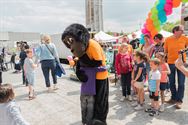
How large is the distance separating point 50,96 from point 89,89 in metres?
3.05

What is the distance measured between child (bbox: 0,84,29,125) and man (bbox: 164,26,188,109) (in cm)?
329

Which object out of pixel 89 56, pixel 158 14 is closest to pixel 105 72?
pixel 89 56

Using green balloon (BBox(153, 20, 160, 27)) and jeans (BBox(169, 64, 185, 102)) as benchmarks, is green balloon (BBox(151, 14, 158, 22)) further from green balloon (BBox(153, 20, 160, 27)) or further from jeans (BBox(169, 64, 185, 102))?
jeans (BBox(169, 64, 185, 102))

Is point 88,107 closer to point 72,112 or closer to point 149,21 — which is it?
point 72,112

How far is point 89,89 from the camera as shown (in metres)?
3.00

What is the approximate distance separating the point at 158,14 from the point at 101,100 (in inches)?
151

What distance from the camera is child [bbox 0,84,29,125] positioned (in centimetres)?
246

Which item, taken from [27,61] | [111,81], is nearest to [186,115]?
[111,81]

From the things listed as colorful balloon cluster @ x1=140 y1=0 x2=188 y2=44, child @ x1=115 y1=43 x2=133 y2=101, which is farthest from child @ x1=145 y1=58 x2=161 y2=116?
colorful balloon cluster @ x1=140 y1=0 x2=188 y2=44

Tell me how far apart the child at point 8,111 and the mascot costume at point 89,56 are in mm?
969

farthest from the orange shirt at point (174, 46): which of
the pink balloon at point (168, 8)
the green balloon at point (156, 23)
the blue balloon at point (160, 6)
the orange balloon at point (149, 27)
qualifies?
the orange balloon at point (149, 27)

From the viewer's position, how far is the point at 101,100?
10.0 ft

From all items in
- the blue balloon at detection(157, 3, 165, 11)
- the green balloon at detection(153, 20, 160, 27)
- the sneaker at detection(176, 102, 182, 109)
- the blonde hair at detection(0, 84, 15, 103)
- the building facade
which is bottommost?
the sneaker at detection(176, 102, 182, 109)

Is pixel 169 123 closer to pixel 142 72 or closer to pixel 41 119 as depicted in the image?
pixel 142 72
